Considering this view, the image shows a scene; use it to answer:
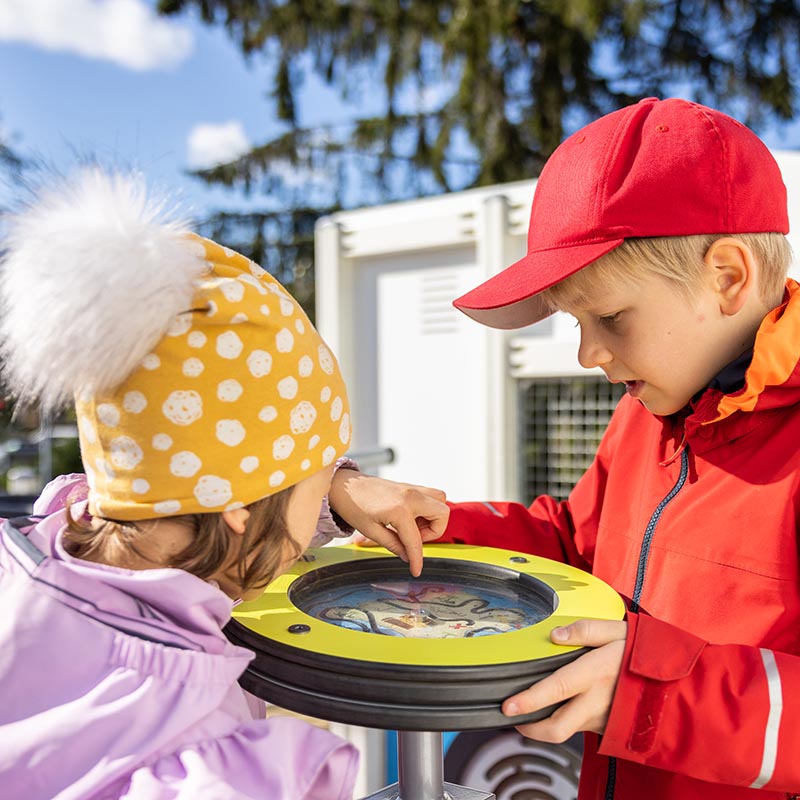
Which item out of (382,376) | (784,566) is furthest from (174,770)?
(382,376)

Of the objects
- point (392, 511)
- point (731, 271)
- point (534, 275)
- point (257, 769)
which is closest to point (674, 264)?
point (731, 271)

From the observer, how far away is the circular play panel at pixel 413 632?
91 cm

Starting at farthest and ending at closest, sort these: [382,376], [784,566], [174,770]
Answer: [382,376], [784,566], [174,770]

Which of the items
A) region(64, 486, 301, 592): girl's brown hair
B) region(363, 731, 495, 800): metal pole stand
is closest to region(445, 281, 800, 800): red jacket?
region(363, 731, 495, 800): metal pole stand

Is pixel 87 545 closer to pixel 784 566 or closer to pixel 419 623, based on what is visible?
pixel 419 623

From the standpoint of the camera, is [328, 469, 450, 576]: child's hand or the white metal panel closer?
[328, 469, 450, 576]: child's hand

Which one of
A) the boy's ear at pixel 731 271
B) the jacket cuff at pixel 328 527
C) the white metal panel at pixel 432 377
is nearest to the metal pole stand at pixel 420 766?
the jacket cuff at pixel 328 527

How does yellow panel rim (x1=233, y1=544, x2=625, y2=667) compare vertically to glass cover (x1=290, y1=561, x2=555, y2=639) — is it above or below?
above

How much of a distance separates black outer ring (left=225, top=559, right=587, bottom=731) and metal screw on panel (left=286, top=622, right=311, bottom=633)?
7cm

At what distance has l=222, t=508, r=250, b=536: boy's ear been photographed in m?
1.00

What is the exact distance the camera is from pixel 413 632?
114 centimetres

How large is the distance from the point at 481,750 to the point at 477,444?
1.22 metres

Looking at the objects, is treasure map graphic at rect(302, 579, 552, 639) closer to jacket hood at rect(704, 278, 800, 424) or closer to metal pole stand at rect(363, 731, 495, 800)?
metal pole stand at rect(363, 731, 495, 800)

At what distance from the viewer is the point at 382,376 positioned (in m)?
3.55
